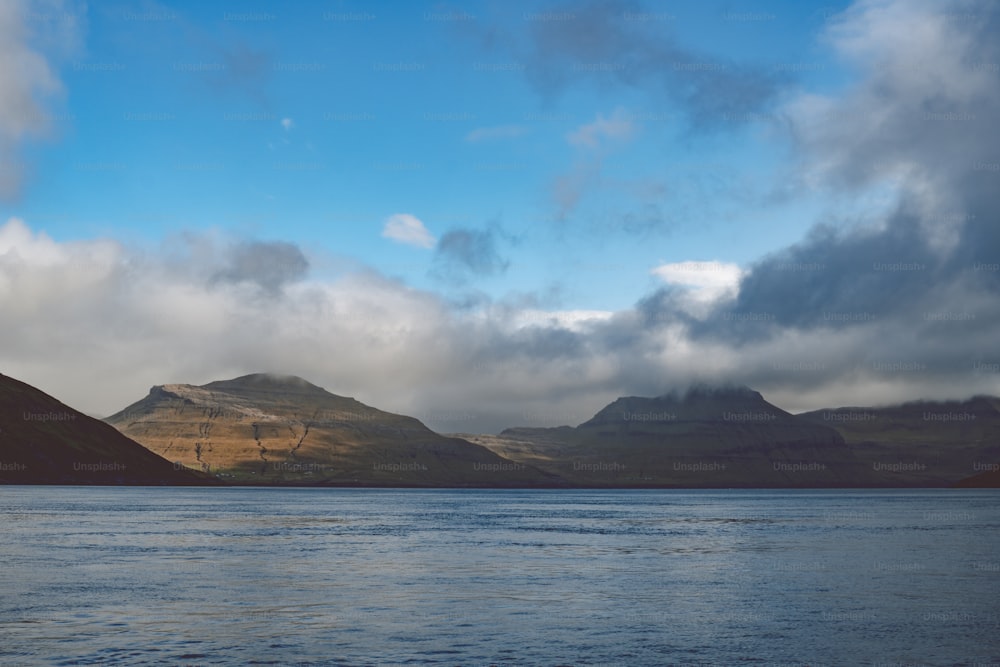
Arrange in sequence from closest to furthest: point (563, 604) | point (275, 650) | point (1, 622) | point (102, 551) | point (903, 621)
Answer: point (275, 650) < point (1, 622) < point (903, 621) < point (563, 604) < point (102, 551)

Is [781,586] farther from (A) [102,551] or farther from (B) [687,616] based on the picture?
(A) [102,551]

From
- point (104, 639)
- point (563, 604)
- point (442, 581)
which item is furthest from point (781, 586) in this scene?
point (104, 639)

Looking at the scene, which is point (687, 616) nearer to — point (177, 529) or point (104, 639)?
point (104, 639)

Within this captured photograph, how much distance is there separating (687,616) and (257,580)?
3109 centimetres

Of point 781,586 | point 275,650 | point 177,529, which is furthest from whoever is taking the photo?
point 177,529

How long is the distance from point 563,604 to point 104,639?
24813mm

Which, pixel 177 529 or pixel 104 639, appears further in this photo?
pixel 177 529

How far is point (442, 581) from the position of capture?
6206cm

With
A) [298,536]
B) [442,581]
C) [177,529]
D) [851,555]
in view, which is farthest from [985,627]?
[177,529]

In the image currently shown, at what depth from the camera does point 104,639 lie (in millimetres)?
38531

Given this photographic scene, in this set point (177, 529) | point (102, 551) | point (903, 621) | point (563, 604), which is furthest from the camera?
point (177, 529)

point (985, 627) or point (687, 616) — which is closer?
point (985, 627)

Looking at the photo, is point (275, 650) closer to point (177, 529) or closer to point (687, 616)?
point (687, 616)

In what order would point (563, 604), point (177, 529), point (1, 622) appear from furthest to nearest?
point (177, 529) → point (563, 604) → point (1, 622)
